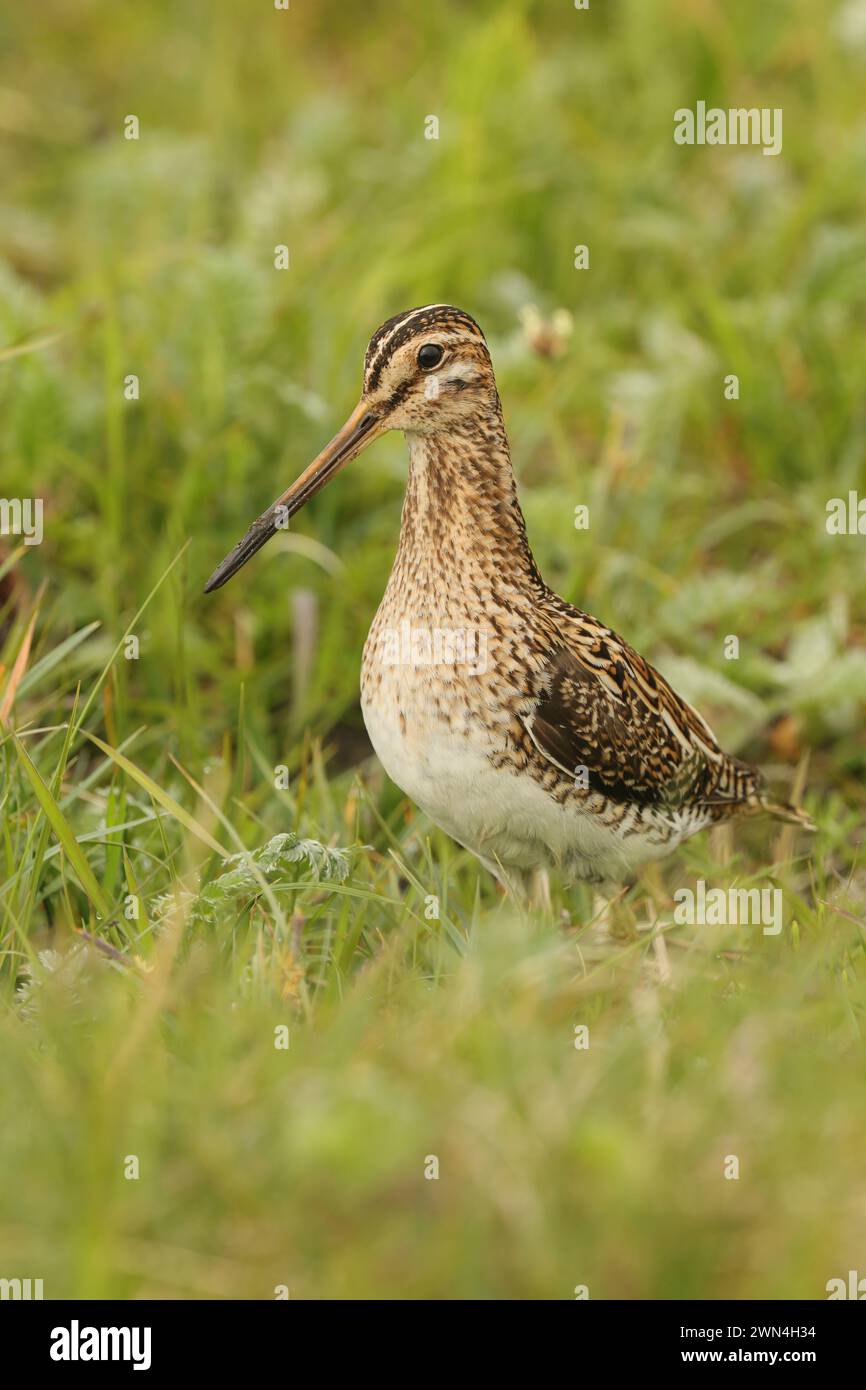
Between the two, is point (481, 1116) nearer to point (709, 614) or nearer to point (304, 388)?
point (709, 614)

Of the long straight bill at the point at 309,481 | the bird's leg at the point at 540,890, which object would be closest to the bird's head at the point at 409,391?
the long straight bill at the point at 309,481

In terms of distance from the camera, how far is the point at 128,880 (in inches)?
185

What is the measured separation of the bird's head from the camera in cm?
466

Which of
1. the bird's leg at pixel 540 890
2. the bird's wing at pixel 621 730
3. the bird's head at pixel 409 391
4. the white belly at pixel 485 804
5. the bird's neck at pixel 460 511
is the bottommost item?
the bird's leg at pixel 540 890

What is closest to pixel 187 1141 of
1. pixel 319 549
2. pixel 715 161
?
pixel 319 549

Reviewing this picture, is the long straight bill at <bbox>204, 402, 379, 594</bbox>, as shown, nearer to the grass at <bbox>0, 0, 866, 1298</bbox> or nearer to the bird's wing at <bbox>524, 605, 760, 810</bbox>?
the grass at <bbox>0, 0, 866, 1298</bbox>

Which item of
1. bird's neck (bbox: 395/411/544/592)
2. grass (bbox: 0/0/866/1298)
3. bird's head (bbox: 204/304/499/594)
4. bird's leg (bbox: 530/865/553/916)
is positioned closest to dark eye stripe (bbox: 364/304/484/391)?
bird's head (bbox: 204/304/499/594)

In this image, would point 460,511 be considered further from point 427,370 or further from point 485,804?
point 485,804

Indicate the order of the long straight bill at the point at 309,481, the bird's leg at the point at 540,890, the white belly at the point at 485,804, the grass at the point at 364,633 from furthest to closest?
the bird's leg at the point at 540,890, the long straight bill at the point at 309,481, the white belly at the point at 485,804, the grass at the point at 364,633

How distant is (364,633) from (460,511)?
163cm

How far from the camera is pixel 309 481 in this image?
15.8 feet

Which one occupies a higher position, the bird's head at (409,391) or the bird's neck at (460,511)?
the bird's head at (409,391)

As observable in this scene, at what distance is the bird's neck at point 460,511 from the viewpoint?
190 inches

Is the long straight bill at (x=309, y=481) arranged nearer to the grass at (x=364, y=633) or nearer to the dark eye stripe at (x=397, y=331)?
the dark eye stripe at (x=397, y=331)
